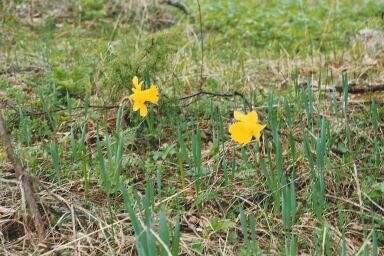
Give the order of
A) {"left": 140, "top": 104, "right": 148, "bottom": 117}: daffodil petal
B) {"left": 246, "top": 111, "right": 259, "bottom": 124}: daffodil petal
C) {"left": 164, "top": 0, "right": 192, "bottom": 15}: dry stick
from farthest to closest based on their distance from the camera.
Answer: {"left": 164, "top": 0, "right": 192, "bottom": 15}: dry stick < {"left": 140, "top": 104, "right": 148, "bottom": 117}: daffodil petal < {"left": 246, "top": 111, "right": 259, "bottom": 124}: daffodil petal

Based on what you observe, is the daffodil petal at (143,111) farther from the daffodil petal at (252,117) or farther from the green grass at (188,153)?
the daffodil petal at (252,117)

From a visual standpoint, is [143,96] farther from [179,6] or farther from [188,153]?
[179,6]

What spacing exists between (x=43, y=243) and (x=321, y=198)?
0.80 metres

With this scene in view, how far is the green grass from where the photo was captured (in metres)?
1.78

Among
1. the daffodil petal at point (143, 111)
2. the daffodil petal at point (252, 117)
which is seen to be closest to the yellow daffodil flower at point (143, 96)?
the daffodil petal at point (143, 111)

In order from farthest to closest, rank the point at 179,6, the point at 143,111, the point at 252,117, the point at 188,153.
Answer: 1. the point at 179,6
2. the point at 188,153
3. the point at 143,111
4. the point at 252,117

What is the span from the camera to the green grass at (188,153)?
1.78 m

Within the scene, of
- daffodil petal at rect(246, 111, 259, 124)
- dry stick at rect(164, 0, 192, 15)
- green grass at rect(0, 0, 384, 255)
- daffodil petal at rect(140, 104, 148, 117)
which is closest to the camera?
green grass at rect(0, 0, 384, 255)

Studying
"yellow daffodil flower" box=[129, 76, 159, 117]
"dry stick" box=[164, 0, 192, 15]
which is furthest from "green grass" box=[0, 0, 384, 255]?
"dry stick" box=[164, 0, 192, 15]

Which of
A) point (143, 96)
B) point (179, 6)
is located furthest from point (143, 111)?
point (179, 6)

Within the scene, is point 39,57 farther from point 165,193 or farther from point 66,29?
point 165,193

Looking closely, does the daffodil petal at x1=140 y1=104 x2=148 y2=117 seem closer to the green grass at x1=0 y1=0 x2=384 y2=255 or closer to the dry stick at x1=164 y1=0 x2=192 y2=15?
the green grass at x1=0 y1=0 x2=384 y2=255

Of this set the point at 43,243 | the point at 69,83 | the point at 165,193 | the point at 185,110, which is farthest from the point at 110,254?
the point at 69,83

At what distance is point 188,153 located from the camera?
8.00ft
